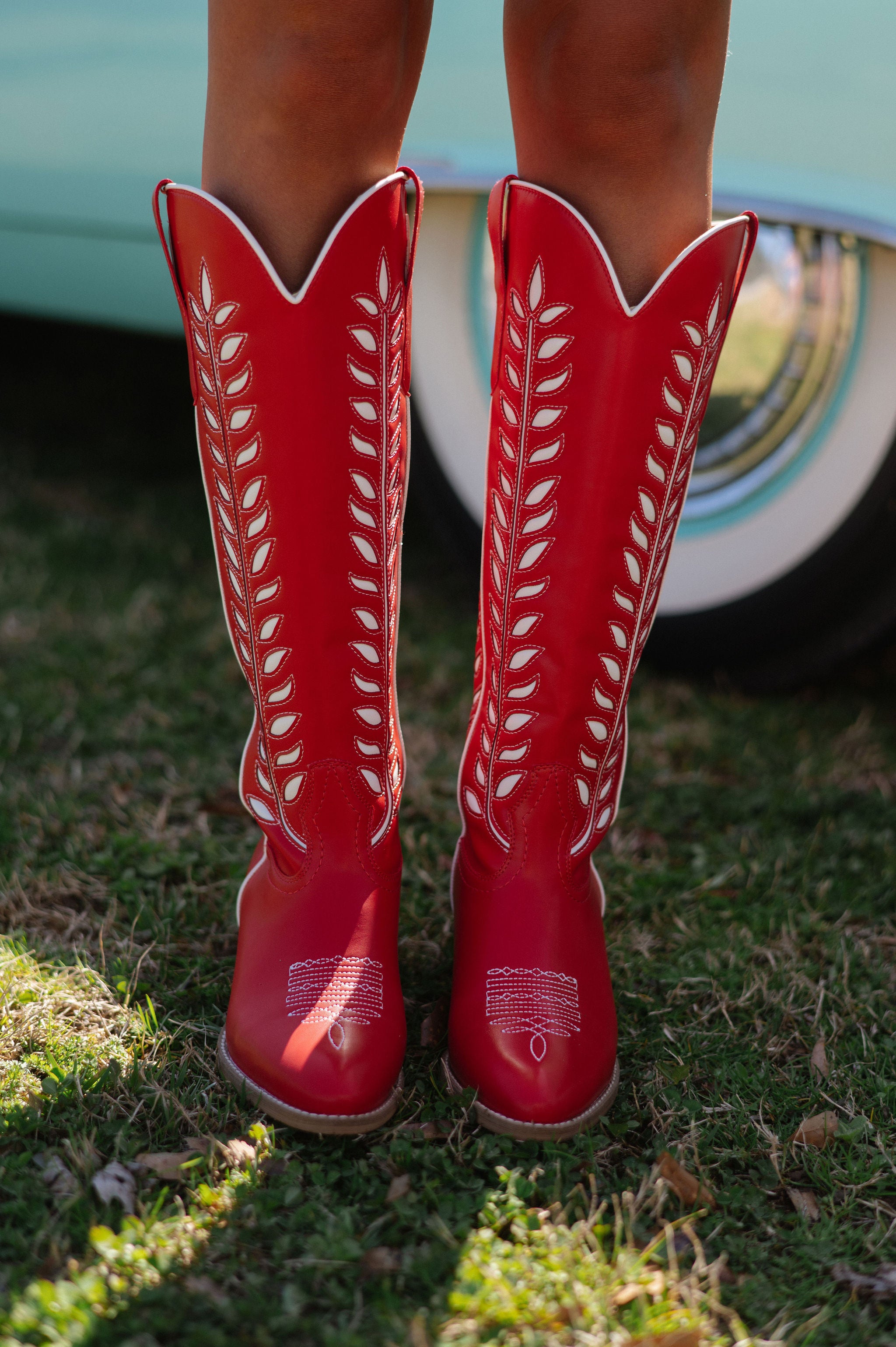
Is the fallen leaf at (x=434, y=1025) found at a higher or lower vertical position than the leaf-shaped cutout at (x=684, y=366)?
lower

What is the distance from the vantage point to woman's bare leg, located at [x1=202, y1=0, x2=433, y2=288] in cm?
85

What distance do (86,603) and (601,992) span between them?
4.42ft

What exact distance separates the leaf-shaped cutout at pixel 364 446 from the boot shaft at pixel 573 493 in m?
0.12

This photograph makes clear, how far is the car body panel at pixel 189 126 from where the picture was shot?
143cm

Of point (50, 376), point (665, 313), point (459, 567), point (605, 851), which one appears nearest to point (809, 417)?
point (459, 567)

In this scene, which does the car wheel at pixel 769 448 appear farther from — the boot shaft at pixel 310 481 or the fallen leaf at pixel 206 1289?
the fallen leaf at pixel 206 1289

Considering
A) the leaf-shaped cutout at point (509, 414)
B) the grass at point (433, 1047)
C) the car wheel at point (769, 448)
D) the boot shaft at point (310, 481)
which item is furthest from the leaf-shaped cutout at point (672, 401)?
the car wheel at point (769, 448)

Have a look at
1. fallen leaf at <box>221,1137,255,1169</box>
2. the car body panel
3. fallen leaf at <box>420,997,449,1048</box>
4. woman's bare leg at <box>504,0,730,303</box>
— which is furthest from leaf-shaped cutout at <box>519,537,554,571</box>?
the car body panel

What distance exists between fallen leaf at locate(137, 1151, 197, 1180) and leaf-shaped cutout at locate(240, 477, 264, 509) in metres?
0.54

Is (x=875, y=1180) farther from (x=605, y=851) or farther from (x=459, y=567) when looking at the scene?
(x=459, y=567)

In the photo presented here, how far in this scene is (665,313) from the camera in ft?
3.02

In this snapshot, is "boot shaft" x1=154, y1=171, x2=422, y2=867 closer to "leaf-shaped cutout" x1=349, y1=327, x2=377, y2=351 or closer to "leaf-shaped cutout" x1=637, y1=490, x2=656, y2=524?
"leaf-shaped cutout" x1=349, y1=327, x2=377, y2=351

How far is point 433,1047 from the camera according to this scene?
1.06 m

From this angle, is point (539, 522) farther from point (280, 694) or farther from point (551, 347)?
point (280, 694)
